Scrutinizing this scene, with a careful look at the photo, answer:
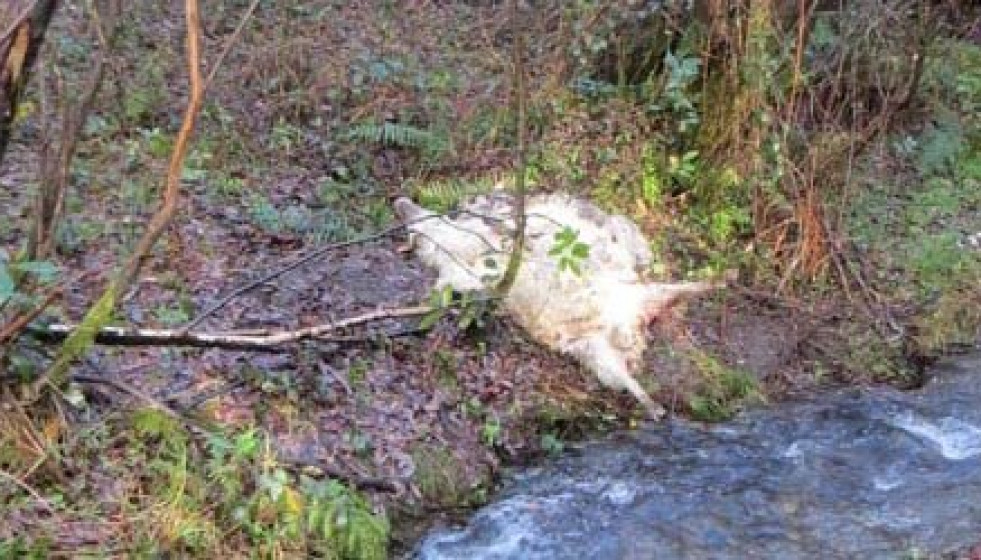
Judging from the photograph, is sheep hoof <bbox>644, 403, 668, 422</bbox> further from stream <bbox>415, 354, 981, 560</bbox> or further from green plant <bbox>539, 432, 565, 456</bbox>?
green plant <bbox>539, 432, 565, 456</bbox>

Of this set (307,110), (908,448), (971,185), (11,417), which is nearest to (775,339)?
(908,448)

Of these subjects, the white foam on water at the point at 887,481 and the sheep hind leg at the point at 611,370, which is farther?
the sheep hind leg at the point at 611,370

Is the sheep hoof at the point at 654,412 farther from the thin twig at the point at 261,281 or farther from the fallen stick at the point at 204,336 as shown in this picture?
the thin twig at the point at 261,281

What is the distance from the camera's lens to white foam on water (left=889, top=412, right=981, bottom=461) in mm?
6262

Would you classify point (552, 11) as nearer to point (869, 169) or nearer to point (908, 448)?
point (869, 169)

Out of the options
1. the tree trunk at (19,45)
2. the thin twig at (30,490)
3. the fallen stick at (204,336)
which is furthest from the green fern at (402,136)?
the thin twig at (30,490)

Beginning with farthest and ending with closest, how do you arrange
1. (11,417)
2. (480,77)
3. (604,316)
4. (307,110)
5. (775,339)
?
1. (480,77)
2. (307,110)
3. (775,339)
4. (604,316)
5. (11,417)

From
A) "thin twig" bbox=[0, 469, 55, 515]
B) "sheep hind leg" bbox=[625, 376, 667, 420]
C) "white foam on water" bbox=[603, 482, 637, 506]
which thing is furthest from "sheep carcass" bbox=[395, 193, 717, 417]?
"thin twig" bbox=[0, 469, 55, 515]

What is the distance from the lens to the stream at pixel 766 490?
17.3 ft

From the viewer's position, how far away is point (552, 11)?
360 inches

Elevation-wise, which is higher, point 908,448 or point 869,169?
point 869,169

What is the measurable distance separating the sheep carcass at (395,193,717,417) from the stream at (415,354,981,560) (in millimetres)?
551

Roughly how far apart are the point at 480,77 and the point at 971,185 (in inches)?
155

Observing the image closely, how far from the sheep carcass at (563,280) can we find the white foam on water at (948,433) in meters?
1.40
